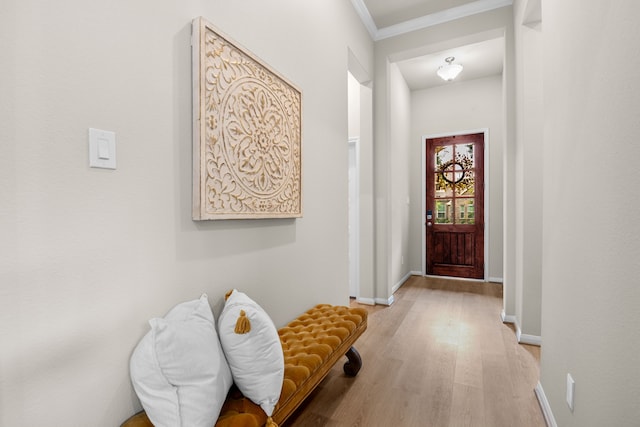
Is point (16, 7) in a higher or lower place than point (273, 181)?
higher

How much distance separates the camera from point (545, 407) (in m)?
1.69

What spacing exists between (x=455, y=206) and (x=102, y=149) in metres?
5.00

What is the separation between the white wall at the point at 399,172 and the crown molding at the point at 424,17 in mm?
548

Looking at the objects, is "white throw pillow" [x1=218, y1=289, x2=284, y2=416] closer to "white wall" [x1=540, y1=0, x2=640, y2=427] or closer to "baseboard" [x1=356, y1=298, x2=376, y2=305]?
"white wall" [x1=540, y1=0, x2=640, y2=427]

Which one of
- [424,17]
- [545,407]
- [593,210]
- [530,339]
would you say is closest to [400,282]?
[530,339]

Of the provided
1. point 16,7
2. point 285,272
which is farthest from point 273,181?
point 16,7

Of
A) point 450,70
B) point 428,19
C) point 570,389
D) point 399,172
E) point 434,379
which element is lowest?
point 434,379

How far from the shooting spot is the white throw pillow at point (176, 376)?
1002 mm

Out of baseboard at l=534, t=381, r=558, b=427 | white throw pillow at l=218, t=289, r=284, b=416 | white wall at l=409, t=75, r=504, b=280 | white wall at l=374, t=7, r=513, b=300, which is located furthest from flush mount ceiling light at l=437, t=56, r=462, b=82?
white throw pillow at l=218, t=289, r=284, b=416

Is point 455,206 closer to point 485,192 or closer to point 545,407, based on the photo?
point 485,192

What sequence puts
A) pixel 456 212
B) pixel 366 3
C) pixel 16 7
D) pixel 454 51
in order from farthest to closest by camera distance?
pixel 456 212
pixel 454 51
pixel 366 3
pixel 16 7

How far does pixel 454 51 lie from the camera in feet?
13.1

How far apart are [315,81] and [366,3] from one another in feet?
4.87

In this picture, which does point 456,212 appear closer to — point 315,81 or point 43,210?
point 315,81
